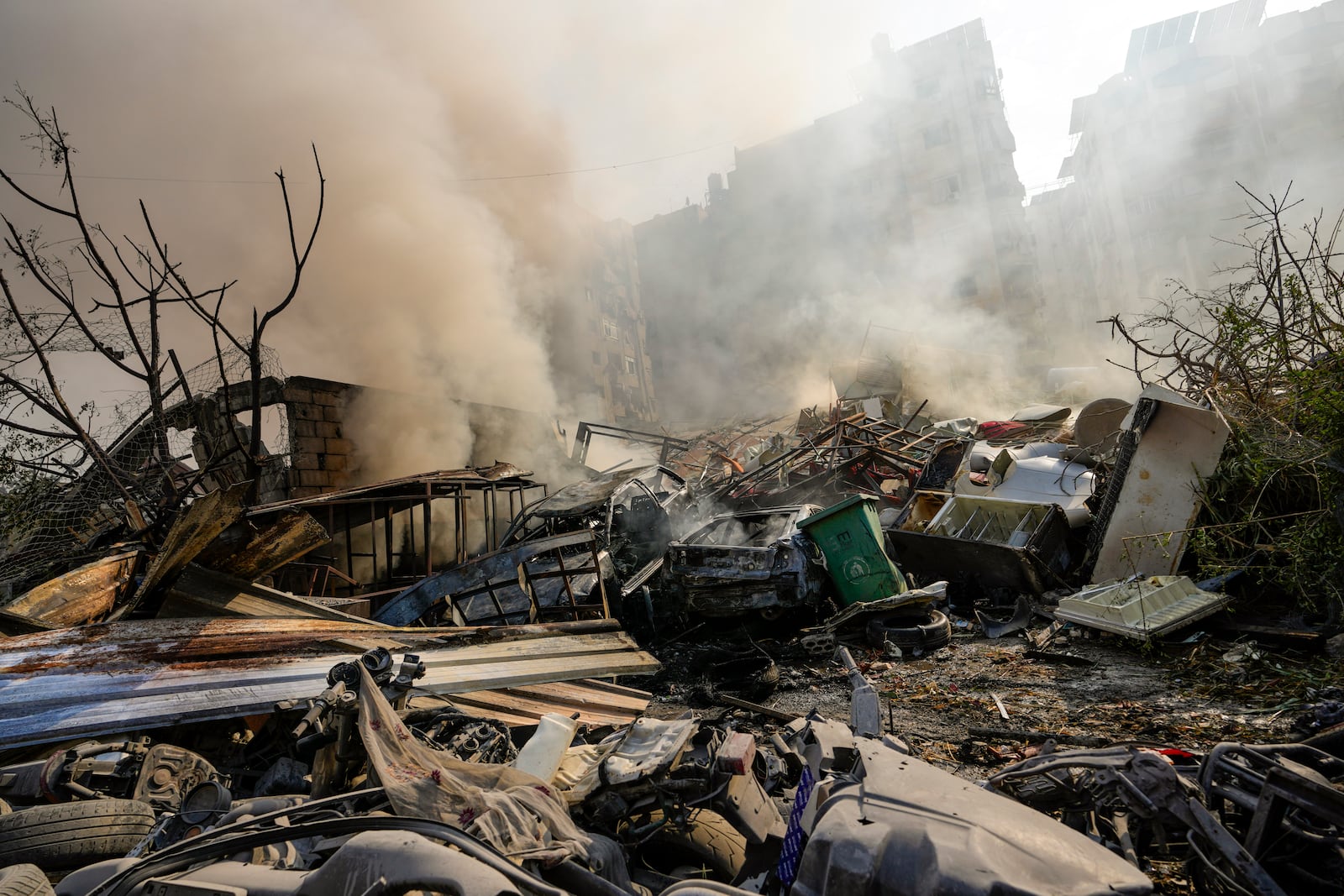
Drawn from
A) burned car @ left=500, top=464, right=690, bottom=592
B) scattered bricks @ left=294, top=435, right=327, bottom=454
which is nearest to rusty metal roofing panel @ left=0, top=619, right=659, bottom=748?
burned car @ left=500, top=464, right=690, bottom=592

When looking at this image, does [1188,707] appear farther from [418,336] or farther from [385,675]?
[418,336]

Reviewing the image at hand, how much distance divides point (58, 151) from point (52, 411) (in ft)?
7.72

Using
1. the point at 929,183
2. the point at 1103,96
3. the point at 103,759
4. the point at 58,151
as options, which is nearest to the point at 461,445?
the point at 58,151

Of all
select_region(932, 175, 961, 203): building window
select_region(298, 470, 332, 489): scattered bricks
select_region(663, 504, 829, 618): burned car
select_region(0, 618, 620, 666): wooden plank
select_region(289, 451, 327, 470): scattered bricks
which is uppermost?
select_region(932, 175, 961, 203): building window

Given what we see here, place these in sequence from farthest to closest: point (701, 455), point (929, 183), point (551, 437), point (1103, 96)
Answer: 1. point (929, 183)
2. point (1103, 96)
3. point (701, 455)
4. point (551, 437)

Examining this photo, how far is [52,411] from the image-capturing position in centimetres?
499

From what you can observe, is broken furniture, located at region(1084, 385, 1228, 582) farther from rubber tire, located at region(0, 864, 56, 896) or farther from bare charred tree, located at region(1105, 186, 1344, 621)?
rubber tire, located at region(0, 864, 56, 896)

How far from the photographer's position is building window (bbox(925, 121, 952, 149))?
96.8ft

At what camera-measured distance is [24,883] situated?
1.64m

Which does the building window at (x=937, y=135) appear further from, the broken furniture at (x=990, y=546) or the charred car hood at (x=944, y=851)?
the charred car hood at (x=944, y=851)

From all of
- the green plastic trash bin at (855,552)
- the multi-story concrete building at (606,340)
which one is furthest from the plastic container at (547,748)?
the multi-story concrete building at (606,340)

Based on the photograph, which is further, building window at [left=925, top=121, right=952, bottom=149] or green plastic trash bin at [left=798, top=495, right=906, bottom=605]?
Answer: building window at [left=925, top=121, right=952, bottom=149]

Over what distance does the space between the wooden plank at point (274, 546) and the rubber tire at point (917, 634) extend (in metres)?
4.55

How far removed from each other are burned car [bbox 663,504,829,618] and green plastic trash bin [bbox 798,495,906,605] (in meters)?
0.16
